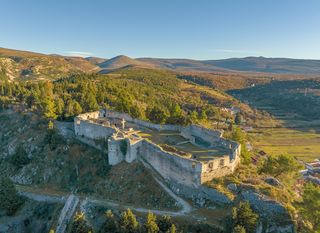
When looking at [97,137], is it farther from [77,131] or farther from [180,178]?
[180,178]

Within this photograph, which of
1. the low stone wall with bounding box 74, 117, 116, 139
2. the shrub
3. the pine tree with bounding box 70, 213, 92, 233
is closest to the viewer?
the pine tree with bounding box 70, 213, 92, 233

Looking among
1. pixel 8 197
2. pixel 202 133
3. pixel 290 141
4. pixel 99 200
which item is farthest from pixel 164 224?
pixel 290 141

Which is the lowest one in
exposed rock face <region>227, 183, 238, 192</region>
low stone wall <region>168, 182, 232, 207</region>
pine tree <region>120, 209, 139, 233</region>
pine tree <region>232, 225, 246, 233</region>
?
pine tree <region>120, 209, 139, 233</region>

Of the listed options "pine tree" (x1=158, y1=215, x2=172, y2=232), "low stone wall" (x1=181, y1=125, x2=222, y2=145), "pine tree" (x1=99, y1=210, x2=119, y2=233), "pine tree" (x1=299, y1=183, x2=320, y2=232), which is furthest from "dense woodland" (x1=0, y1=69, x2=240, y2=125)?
"pine tree" (x1=158, y1=215, x2=172, y2=232)

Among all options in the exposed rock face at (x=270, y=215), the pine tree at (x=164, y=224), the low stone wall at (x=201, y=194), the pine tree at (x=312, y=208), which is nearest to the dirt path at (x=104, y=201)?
the low stone wall at (x=201, y=194)

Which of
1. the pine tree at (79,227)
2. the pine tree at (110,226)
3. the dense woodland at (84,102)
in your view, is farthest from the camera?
the dense woodland at (84,102)

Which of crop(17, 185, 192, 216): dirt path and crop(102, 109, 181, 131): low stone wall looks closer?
crop(17, 185, 192, 216): dirt path

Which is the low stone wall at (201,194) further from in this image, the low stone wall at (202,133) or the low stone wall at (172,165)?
the low stone wall at (202,133)

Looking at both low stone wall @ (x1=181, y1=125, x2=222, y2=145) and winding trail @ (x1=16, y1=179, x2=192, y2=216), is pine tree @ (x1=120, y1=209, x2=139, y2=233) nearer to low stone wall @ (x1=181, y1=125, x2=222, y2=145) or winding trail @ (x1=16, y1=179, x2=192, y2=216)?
winding trail @ (x1=16, y1=179, x2=192, y2=216)
